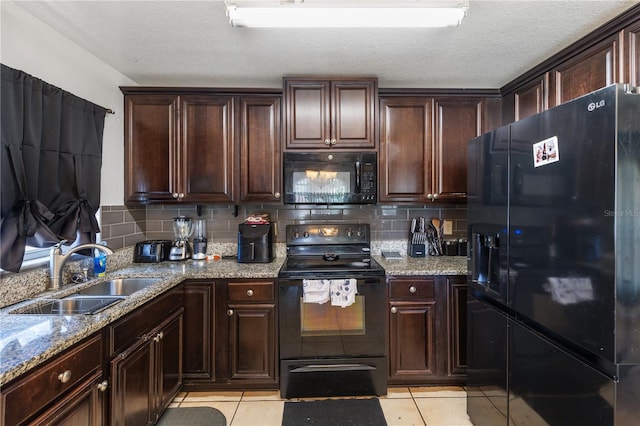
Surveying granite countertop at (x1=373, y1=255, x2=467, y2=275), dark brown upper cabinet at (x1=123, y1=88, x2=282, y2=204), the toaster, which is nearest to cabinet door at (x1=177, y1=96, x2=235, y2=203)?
dark brown upper cabinet at (x1=123, y1=88, x2=282, y2=204)

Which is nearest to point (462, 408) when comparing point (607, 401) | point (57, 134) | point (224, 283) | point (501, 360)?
point (501, 360)

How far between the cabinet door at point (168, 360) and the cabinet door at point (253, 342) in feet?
1.11

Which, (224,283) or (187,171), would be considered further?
(187,171)

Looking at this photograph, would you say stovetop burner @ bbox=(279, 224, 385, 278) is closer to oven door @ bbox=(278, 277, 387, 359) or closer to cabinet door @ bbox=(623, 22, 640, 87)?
oven door @ bbox=(278, 277, 387, 359)

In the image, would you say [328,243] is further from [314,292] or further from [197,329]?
[197,329]

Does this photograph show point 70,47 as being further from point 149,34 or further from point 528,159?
point 528,159

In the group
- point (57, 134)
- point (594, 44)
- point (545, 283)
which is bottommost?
point (545, 283)

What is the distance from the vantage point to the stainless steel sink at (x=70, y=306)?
149 centimetres

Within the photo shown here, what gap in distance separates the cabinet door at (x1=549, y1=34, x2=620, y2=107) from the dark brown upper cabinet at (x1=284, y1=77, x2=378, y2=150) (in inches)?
46.0

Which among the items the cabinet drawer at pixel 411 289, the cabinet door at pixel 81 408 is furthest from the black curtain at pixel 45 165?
the cabinet drawer at pixel 411 289

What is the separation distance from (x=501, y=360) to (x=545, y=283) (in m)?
0.57

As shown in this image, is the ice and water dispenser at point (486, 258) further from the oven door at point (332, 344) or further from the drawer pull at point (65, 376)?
the drawer pull at point (65, 376)

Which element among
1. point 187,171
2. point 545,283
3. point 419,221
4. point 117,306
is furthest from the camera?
point 419,221

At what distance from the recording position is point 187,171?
2.41m
